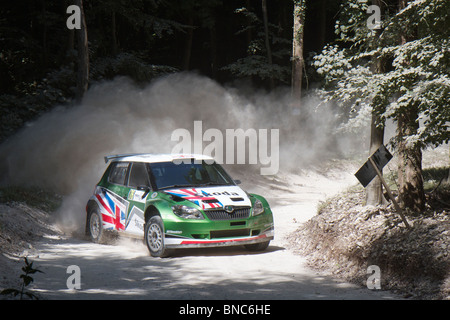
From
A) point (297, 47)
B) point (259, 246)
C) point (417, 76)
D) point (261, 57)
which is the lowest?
point (259, 246)

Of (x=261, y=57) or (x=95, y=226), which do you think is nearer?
(x=95, y=226)

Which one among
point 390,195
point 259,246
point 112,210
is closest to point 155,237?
point 112,210

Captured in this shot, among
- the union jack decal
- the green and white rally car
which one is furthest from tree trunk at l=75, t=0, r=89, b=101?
the union jack decal

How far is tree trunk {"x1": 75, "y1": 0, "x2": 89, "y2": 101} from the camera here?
22734mm

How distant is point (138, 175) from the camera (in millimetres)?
11680

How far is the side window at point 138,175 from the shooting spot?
11.4 meters

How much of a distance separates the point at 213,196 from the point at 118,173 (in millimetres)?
2770

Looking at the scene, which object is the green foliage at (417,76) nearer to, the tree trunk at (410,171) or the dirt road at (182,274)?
the tree trunk at (410,171)

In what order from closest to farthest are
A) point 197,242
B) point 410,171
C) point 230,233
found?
point 197,242, point 230,233, point 410,171

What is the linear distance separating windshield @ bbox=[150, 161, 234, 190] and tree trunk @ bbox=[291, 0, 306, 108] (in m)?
17.0

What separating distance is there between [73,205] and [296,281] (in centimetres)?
898

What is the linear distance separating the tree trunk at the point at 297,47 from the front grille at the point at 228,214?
18332mm

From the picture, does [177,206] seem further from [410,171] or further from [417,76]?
[417,76]

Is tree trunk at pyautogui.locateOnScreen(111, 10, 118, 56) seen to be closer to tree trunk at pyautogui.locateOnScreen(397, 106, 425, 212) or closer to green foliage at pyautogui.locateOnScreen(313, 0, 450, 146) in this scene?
green foliage at pyautogui.locateOnScreen(313, 0, 450, 146)
